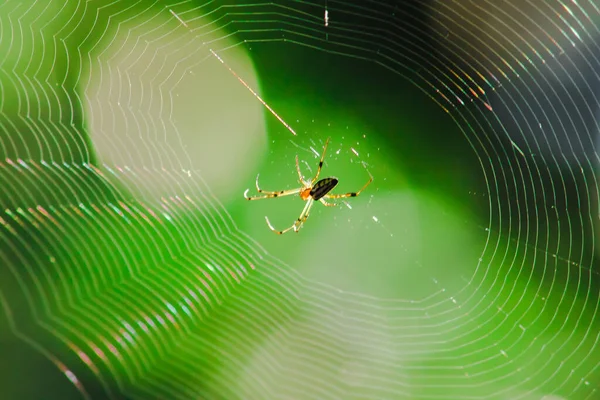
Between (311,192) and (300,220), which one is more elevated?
(311,192)

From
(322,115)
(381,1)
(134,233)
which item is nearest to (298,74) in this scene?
(322,115)

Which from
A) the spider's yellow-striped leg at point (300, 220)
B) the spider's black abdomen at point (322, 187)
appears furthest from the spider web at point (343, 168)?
the spider's black abdomen at point (322, 187)

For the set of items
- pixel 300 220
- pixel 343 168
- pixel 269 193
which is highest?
pixel 343 168

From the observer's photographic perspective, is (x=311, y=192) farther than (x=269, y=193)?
Yes

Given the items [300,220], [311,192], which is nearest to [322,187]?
[311,192]

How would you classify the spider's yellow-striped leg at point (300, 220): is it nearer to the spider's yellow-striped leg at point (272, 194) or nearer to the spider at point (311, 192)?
the spider at point (311, 192)

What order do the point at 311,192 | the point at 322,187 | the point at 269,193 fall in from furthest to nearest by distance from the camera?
the point at 311,192
the point at 322,187
the point at 269,193

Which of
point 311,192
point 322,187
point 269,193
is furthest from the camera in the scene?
point 311,192

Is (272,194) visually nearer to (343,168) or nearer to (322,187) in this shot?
(322,187)
